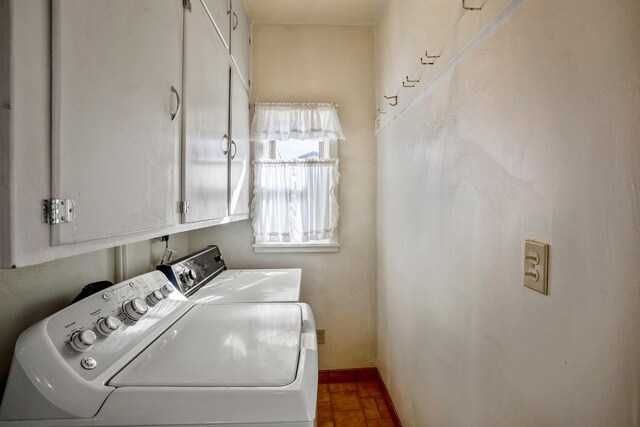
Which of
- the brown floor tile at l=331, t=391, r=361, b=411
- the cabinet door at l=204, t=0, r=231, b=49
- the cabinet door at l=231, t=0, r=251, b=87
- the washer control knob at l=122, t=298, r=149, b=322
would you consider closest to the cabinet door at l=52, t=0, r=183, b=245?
the washer control knob at l=122, t=298, r=149, b=322

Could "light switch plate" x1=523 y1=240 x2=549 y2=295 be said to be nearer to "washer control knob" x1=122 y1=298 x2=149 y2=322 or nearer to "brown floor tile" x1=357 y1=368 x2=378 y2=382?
"washer control knob" x1=122 y1=298 x2=149 y2=322

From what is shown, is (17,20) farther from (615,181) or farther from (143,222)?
(615,181)

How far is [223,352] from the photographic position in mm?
866

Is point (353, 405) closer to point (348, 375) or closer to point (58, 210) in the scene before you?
point (348, 375)

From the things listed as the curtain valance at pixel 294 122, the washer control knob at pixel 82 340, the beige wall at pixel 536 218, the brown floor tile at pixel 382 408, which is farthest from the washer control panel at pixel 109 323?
the brown floor tile at pixel 382 408

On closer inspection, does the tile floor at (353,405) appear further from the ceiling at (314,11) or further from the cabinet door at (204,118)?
the ceiling at (314,11)

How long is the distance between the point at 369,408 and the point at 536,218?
1828mm

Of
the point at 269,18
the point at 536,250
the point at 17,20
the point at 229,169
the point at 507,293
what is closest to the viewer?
the point at 17,20

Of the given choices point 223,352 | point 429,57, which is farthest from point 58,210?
point 429,57

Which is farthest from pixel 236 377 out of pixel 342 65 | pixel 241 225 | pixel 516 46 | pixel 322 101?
pixel 342 65

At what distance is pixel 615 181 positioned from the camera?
1.77 feet

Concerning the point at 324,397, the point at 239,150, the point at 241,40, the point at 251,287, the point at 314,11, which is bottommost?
the point at 324,397

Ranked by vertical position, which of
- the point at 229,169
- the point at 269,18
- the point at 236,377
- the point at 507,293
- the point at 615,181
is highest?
the point at 269,18

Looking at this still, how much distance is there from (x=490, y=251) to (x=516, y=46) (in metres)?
0.55
